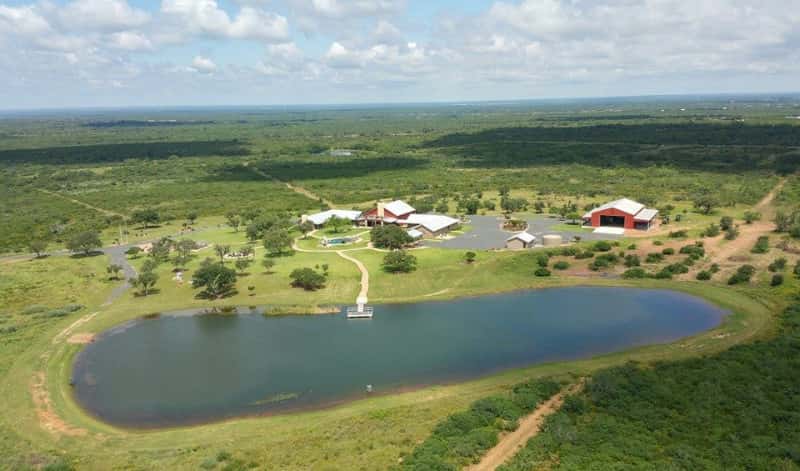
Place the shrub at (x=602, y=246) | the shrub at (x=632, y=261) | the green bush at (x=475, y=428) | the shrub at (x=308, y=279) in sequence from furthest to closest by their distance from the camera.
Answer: the shrub at (x=602, y=246) → the shrub at (x=632, y=261) → the shrub at (x=308, y=279) → the green bush at (x=475, y=428)

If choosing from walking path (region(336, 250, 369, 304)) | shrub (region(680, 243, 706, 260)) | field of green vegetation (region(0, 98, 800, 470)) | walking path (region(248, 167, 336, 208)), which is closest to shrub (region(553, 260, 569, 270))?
field of green vegetation (region(0, 98, 800, 470))

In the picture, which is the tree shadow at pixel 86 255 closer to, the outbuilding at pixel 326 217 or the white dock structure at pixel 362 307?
the outbuilding at pixel 326 217

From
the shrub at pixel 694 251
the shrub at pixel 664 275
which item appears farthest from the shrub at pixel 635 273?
the shrub at pixel 694 251

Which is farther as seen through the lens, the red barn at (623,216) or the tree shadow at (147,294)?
the red barn at (623,216)

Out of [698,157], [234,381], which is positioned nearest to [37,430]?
[234,381]

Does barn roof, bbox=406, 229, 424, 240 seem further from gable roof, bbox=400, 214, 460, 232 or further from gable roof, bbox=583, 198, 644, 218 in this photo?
gable roof, bbox=583, 198, 644, 218

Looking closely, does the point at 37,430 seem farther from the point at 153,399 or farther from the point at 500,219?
the point at 500,219
